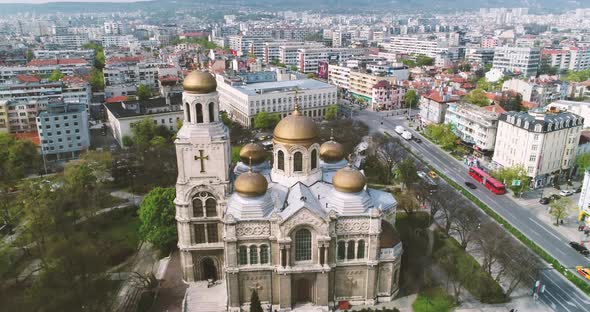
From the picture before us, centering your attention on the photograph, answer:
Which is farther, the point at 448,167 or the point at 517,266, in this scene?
the point at 448,167

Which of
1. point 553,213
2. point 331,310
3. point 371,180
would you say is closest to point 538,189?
point 553,213

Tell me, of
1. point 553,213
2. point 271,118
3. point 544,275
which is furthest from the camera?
point 271,118

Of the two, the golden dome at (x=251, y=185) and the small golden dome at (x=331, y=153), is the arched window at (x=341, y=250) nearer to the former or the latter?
the golden dome at (x=251, y=185)

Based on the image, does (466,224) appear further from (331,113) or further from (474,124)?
(331,113)

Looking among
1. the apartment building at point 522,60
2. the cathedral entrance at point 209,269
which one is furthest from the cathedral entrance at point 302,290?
the apartment building at point 522,60

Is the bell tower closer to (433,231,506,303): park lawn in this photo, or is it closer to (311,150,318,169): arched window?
(311,150,318,169): arched window

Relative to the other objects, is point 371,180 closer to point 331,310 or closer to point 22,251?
point 331,310
